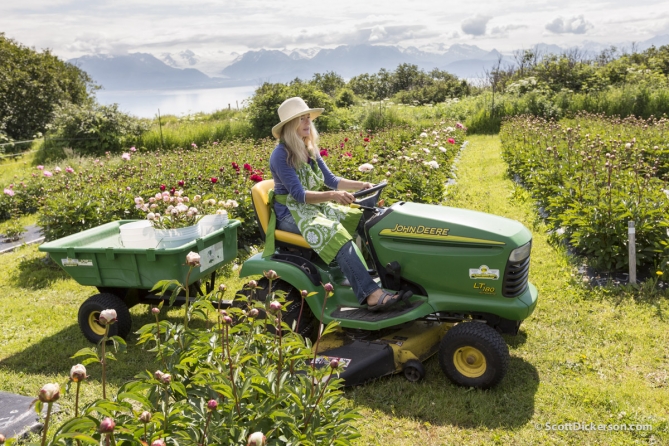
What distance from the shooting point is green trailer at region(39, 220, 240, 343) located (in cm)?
404

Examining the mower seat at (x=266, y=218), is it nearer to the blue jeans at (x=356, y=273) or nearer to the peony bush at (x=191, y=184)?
the blue jeans at (x=356, y=273)

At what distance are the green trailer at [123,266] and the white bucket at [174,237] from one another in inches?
8.0

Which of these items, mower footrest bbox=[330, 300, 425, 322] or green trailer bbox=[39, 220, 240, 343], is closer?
mower footrest bbox=[330, 300, 425, 322]

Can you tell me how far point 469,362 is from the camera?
136 inches

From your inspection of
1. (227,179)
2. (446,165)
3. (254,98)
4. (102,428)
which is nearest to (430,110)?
(254,98)

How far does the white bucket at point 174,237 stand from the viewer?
427 cm

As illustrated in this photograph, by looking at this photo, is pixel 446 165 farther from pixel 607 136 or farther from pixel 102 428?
pixel 102 428

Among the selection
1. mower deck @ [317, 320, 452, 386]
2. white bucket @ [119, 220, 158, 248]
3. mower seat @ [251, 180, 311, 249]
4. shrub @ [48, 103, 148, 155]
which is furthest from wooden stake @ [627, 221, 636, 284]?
shrub @ [48, 103, 148, 155]

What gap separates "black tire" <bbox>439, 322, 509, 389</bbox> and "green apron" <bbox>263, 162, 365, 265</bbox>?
2.59 feet

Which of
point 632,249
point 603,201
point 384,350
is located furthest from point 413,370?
point 603,201

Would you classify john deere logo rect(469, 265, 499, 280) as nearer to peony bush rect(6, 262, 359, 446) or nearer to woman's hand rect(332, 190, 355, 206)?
woman's hand rect(332, 190, 355, 206)

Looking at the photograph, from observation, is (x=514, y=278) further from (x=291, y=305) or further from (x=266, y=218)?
(x=266, y=218)

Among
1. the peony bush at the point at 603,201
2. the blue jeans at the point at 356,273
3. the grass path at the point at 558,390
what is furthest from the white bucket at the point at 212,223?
the peony bush at the point at 603,201

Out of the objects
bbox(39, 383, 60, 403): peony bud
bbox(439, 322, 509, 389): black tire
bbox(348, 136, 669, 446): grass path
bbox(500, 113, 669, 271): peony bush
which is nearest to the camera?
bbox(39, 383, 60, 403): peony bud
